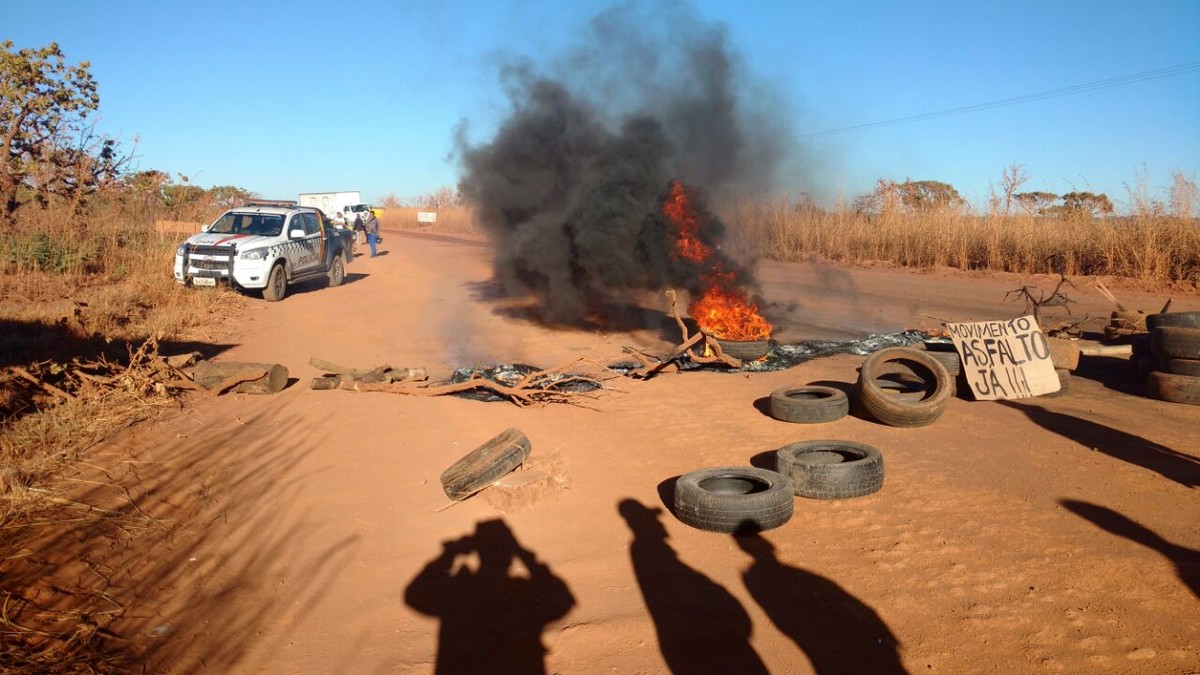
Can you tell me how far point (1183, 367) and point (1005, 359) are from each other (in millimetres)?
1811

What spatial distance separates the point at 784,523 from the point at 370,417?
14.7 feet

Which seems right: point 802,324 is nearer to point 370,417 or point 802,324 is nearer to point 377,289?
point 370,417

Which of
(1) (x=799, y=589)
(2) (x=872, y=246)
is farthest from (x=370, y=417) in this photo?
A: (2) (x=872, y=246)

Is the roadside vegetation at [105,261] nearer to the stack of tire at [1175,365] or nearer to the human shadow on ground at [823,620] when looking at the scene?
the human shadow on ground at [823,620]

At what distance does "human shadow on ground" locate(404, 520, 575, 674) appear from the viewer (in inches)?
154

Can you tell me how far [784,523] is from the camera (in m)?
5.36

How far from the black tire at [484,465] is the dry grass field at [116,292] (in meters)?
2.23

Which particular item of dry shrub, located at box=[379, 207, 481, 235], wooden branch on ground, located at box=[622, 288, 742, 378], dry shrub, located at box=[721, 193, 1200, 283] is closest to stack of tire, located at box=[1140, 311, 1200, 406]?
wooden branch on ground, located at box=[622, 288, 742, 378]

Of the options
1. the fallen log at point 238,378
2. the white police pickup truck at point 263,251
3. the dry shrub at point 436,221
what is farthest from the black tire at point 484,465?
the dry shrub at point 436,221

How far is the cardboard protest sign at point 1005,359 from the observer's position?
8.48 metres

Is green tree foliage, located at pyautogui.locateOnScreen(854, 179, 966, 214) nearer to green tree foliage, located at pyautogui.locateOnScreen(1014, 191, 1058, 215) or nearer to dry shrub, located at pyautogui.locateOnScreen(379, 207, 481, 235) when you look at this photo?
green tree foliage, located at pyautogui.locateOnScreen(1014, 191, 1058, 215)

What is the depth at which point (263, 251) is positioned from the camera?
1677cm

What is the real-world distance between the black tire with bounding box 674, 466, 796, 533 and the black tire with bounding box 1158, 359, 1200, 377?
565cm

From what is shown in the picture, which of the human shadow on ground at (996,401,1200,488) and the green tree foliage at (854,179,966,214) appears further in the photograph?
the green tree foliage at (854,179,966,214)
